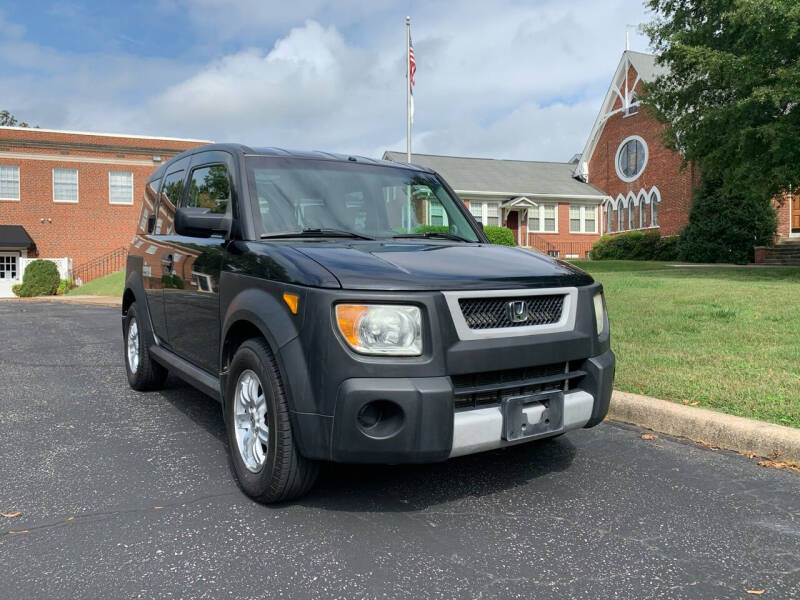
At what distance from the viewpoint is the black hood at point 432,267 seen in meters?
3.12

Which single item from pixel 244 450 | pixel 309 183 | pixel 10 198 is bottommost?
pixel 244 450

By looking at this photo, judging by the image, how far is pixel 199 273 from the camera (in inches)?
171

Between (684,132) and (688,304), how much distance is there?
9641 mm

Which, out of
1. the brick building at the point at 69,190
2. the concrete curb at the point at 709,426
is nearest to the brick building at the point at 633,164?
the brick building at the point at 69,190

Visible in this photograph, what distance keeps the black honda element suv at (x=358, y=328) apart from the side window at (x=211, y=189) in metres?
0.02

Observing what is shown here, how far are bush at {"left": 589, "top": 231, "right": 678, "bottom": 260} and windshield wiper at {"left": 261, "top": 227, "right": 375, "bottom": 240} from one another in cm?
2538

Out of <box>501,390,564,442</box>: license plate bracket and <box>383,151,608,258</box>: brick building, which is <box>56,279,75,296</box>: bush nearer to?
<box>383,151,608,258</box>: brick building

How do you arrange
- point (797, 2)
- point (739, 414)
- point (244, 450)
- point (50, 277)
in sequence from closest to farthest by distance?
point (244, 450)
point (739, 414)
point (797, 2)
point (50, 277)

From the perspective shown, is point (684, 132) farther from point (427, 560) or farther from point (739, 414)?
point (427, 560)

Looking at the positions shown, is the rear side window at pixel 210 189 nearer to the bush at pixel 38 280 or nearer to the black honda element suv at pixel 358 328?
the black honda element suv at pixel 358 328

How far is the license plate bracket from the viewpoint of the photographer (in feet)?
10.6

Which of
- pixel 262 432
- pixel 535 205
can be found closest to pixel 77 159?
pixel 535 205

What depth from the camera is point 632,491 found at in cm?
369

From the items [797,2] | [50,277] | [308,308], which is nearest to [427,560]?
[308,308]
